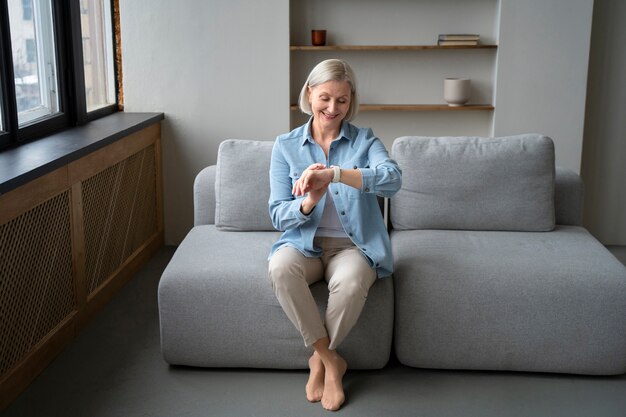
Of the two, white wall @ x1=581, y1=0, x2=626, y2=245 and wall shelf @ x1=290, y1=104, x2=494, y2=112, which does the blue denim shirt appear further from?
white wall @ x1=581, y1=0, x2=626, y2=245

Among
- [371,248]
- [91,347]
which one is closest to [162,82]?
[91,347]

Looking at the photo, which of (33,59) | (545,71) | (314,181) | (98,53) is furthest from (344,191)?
(98,53)

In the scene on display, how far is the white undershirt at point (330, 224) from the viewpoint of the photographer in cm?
300

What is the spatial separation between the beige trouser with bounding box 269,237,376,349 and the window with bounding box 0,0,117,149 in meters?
1.34

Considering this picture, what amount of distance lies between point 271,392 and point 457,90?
2403 millimetres

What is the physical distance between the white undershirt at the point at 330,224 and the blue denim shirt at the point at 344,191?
42 mm

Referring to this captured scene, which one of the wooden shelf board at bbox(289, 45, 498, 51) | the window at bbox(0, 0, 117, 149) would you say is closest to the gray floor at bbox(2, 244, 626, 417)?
the window at bbox(0, 0, 117, 149)

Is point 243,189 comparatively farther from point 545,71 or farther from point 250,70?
point 545,71

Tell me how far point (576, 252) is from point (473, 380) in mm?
660

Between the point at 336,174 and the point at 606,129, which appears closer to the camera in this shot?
the point at 336,174

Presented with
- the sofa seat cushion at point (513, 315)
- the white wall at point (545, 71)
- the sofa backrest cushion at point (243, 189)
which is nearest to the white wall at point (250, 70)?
the white wall at point (545, 71)

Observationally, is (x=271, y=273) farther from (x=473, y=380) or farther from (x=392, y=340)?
(x=473, y=380)

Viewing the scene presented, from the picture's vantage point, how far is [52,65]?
3857 mm

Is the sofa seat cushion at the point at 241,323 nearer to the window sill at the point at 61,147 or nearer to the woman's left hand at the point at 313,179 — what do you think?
the woman's left hand at the point at 313,179
